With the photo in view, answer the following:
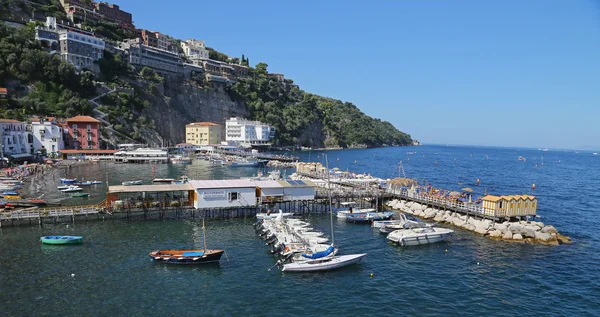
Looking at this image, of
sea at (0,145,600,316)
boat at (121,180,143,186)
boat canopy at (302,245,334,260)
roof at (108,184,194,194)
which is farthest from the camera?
boat at (121,180,143,186)

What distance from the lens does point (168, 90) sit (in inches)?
6496

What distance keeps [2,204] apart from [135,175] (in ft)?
125

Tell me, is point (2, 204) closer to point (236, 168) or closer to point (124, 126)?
point (236, 168)

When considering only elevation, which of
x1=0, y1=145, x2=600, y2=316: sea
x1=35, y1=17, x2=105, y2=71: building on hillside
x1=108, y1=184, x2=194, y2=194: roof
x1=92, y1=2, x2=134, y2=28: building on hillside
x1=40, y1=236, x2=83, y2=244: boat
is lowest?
x1=0, y1=145, x2=600, y2=316: sea

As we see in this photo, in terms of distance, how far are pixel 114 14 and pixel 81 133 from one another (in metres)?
92.6

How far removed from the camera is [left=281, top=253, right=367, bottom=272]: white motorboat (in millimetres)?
33500

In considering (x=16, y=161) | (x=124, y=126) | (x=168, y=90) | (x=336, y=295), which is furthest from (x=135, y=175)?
(x=168, y=90)

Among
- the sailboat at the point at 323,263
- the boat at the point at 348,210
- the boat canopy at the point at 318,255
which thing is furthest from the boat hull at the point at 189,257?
the boat at the point at 348,210

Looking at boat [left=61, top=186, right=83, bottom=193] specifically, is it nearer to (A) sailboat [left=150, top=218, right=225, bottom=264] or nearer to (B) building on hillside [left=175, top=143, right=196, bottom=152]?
(A) sailboat [left=150, top=218, right=225, bottom=264]

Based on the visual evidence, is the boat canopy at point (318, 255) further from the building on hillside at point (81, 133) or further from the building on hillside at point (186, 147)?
the building on hillside at point (186, 147)

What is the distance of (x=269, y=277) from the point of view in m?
32.2

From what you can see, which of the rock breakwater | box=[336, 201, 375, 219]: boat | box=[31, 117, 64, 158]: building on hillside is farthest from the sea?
box=[31, 117, 64, 158]: building on hillside

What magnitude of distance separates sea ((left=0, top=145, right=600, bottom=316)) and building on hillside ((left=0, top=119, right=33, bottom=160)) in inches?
2464

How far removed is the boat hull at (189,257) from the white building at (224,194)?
14.0 meters
